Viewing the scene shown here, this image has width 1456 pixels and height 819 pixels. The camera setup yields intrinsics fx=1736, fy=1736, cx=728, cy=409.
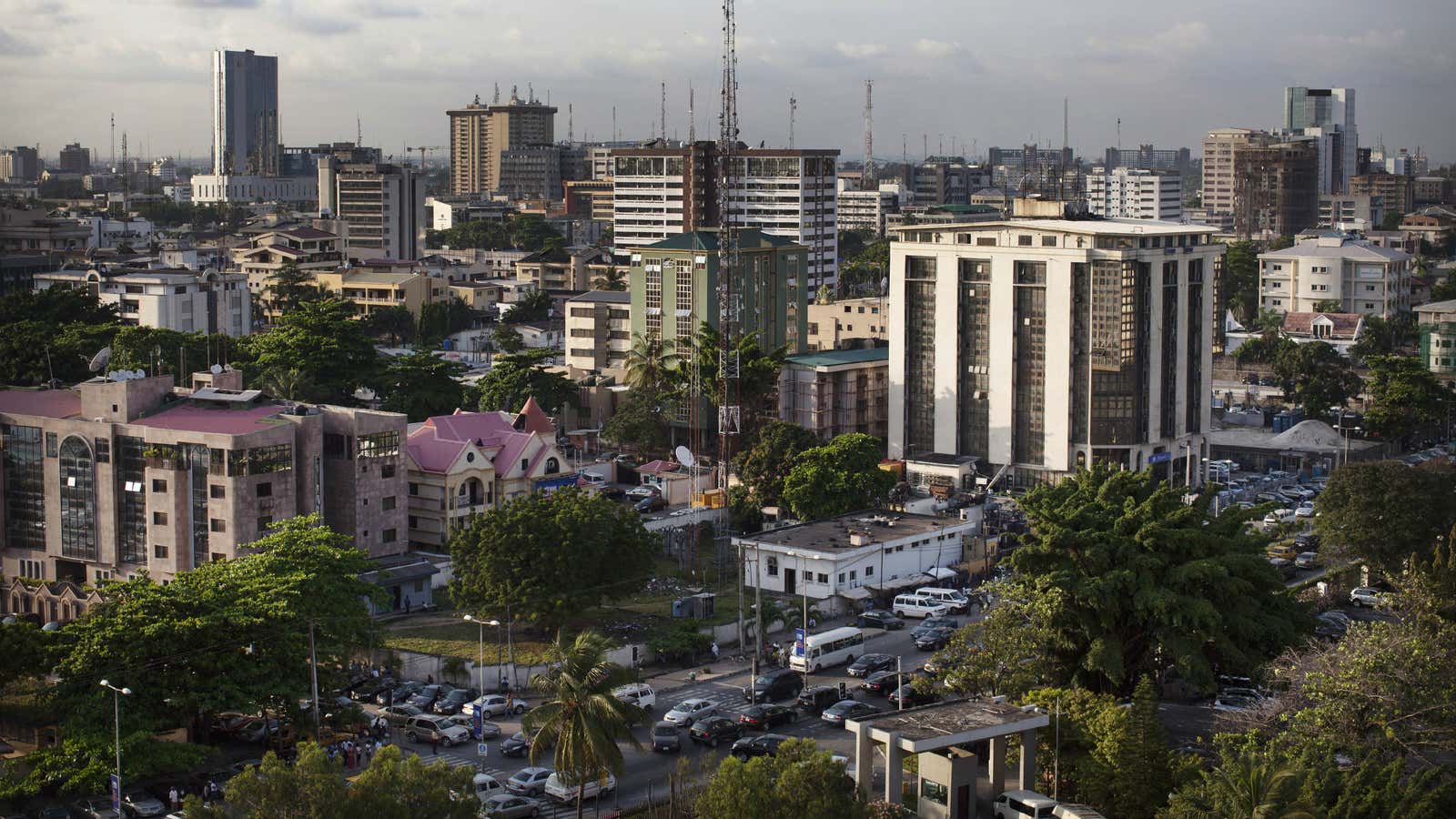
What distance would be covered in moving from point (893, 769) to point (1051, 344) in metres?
23.6

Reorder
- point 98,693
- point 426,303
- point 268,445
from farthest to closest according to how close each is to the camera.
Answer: point 426,303 < point 268,445 < point 98,693

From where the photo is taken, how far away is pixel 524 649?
2922 cm

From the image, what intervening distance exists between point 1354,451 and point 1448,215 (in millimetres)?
72775

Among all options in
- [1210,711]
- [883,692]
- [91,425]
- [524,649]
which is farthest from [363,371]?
[1210,711]

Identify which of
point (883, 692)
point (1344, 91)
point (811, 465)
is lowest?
point (883, 692)

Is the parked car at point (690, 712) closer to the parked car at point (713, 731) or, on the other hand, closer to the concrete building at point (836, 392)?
the parked car at point (713, 731)

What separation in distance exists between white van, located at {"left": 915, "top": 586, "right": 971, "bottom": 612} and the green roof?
556 inches

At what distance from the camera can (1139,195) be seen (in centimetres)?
12850

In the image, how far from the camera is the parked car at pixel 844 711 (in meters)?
25.5

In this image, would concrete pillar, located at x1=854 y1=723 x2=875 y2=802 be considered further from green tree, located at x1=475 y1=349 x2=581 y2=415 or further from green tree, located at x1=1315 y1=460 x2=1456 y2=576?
green tree, located at x1=475 y1=349 x2=581 y2=415

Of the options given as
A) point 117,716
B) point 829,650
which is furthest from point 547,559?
point 117,716

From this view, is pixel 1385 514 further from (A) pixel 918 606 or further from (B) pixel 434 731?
(B) pixel 434 731

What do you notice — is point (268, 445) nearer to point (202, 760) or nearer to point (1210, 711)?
point (202, 760)

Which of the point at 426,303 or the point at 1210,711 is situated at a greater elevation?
the point at 426,303
